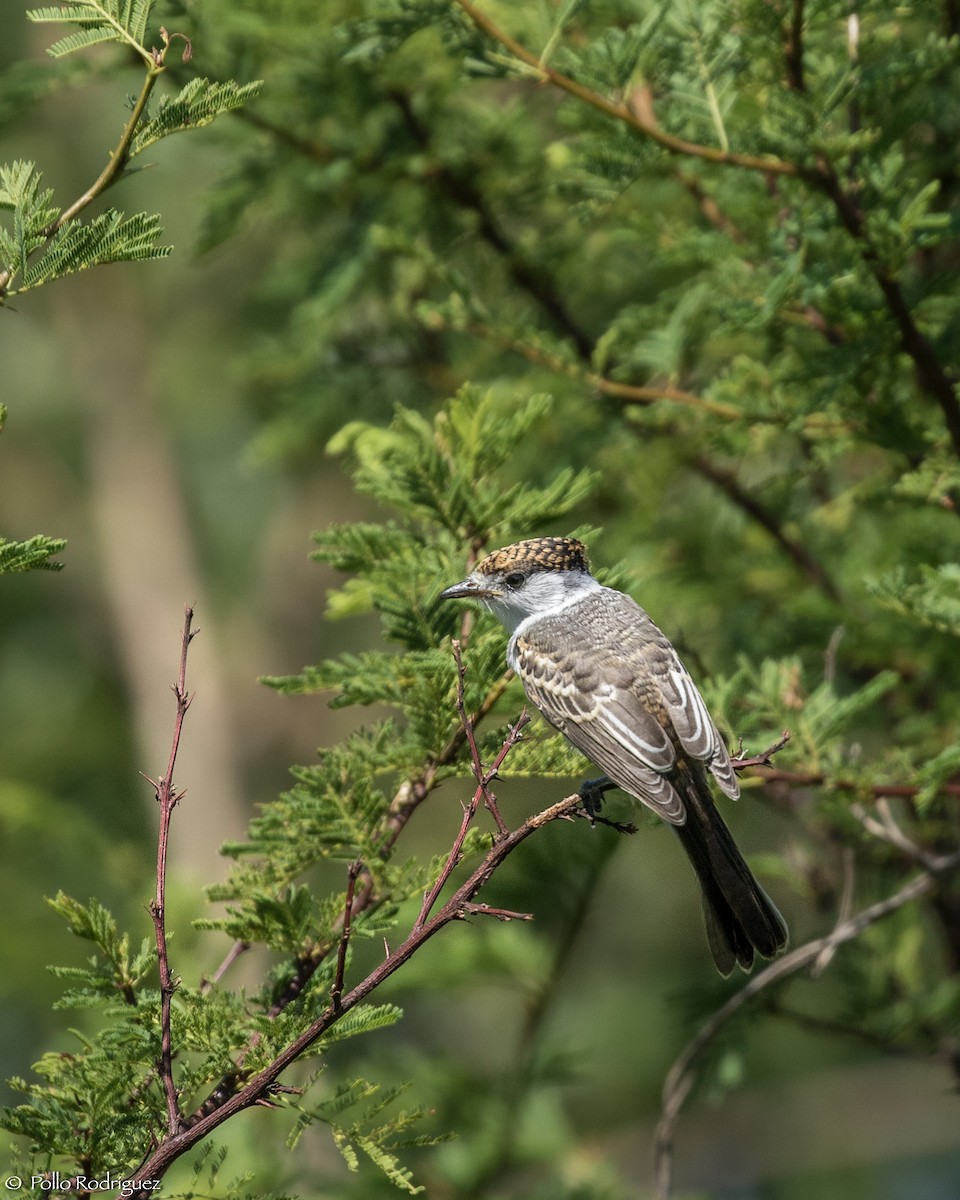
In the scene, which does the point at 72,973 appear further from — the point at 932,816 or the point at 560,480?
the point at 932,816

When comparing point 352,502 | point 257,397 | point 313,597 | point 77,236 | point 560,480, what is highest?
point 77,236

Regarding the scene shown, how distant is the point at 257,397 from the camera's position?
7680 millimetres

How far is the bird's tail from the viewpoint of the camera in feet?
11.0

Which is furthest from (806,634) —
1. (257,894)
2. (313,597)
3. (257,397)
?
(313,597)

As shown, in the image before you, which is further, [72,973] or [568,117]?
[568,117]

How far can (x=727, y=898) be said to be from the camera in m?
3.37

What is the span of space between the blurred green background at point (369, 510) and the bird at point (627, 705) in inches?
13.2

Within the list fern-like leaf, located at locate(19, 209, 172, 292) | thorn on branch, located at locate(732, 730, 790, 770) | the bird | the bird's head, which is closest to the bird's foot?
the bird

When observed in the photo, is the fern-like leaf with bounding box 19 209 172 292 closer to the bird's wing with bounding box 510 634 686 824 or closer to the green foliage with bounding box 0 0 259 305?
the green foliage with bounding box 0 0 259 305

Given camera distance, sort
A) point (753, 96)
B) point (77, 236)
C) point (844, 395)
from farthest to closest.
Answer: point (753, 96) → point (844, 395) → point (77, 236)

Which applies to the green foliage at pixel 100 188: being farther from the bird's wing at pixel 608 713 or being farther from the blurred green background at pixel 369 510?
the bird's wing at pixel 608 713

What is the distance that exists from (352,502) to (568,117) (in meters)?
7.53

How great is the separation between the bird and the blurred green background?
1.10 ft

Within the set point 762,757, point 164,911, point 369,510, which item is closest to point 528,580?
point 762,757
